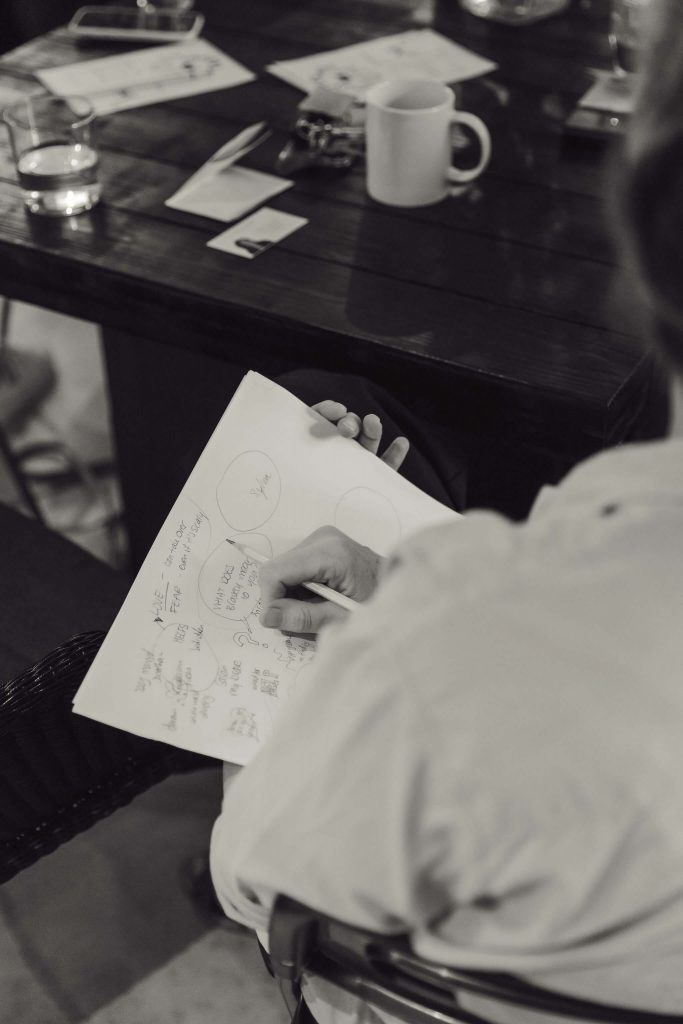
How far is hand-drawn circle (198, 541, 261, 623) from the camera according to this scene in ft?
2.70

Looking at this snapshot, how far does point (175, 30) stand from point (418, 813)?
147 centimetres

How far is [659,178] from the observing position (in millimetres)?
350

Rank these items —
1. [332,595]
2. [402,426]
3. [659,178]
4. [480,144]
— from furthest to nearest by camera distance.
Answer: [480,144]
[402,426]
[332,595]
[659,178]

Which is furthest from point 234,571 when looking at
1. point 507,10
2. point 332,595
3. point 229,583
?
point 507,10

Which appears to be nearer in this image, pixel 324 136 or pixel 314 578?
pixel 314 578

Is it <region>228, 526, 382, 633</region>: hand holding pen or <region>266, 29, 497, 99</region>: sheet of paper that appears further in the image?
<region>266, 29, 497, 99</region>: sheet of paper

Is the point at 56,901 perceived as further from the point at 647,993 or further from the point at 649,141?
the point at 649,141

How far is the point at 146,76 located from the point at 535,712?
135 cm

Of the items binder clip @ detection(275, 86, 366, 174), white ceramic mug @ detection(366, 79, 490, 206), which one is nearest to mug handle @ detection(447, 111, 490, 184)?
white ceramic mug @ detection(366, 79, 490, 206)

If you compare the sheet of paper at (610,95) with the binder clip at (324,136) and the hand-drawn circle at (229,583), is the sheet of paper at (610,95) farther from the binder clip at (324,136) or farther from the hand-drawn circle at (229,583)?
the hand-drawn circle at (229,583)

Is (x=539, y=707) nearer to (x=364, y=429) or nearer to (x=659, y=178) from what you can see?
(x=659, y=178)

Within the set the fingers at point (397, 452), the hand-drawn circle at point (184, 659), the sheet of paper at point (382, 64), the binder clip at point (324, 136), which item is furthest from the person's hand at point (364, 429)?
the sheet of paper at point (382, 64)

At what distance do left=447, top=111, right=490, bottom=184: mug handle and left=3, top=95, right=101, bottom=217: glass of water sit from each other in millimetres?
428

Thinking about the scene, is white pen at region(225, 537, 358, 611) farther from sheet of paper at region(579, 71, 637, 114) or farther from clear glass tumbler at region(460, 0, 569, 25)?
clear glass tumbler at region(460, 0, 569, 25)
